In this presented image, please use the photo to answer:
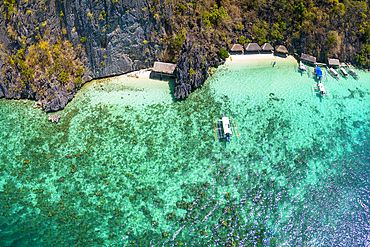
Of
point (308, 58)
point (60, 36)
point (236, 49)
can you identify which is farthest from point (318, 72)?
point (60, 36)

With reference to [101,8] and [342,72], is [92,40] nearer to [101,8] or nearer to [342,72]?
[101,8]

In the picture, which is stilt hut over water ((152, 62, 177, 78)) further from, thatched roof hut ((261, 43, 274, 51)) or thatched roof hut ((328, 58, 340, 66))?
thatched roof hut ((328, 58, 340, 66))

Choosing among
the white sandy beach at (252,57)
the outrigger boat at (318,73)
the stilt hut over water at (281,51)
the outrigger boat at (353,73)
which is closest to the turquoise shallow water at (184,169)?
the outrigger boat at (318,73)

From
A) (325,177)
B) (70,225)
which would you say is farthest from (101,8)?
(325,177)

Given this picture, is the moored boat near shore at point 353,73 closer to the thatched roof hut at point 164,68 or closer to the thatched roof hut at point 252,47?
the thatched roof hut at point 252,47

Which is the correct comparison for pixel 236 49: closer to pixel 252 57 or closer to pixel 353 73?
pixel 252 57

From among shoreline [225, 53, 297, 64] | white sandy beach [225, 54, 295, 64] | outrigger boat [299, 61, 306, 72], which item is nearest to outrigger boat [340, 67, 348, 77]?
outrigger boat [299, 61, 306, 72]

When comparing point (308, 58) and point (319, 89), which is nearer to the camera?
point (319, 89)
